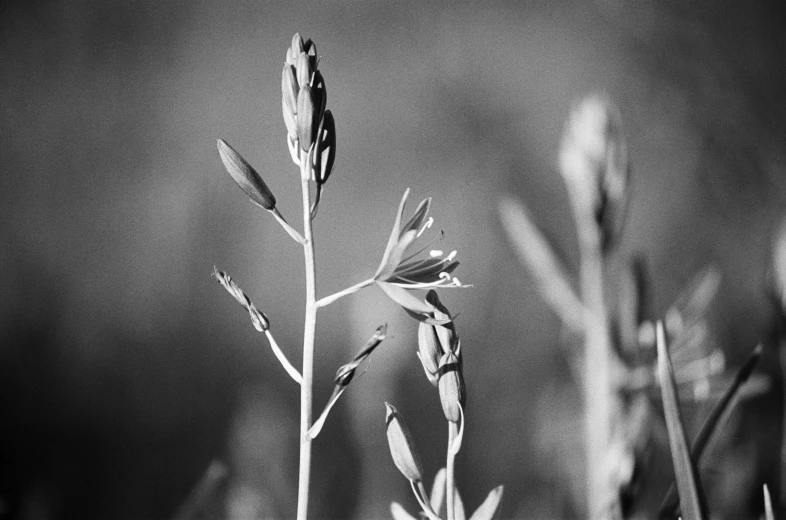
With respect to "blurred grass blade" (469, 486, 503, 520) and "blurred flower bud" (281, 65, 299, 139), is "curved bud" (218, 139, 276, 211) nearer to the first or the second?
"blurred flower bud" (281, 65, 299, 139)

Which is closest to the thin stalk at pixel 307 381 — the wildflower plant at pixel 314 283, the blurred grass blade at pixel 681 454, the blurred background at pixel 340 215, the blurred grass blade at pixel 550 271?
the wildflower plant at pixel 314 283

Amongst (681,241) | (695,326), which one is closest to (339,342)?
(681,241)

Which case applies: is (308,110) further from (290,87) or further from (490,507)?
(490,507)

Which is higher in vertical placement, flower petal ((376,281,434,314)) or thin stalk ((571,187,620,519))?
flower petal ((376,281,434,314))

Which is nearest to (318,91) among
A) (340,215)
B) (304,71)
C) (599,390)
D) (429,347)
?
(304,71)

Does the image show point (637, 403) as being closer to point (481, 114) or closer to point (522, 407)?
point (522, 407)

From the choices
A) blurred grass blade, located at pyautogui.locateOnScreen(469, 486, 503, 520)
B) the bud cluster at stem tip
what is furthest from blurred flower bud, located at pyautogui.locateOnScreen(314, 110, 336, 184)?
blurred grass blade, located at pyautogui.locateOnScreen(469, 486, 503, 520)
